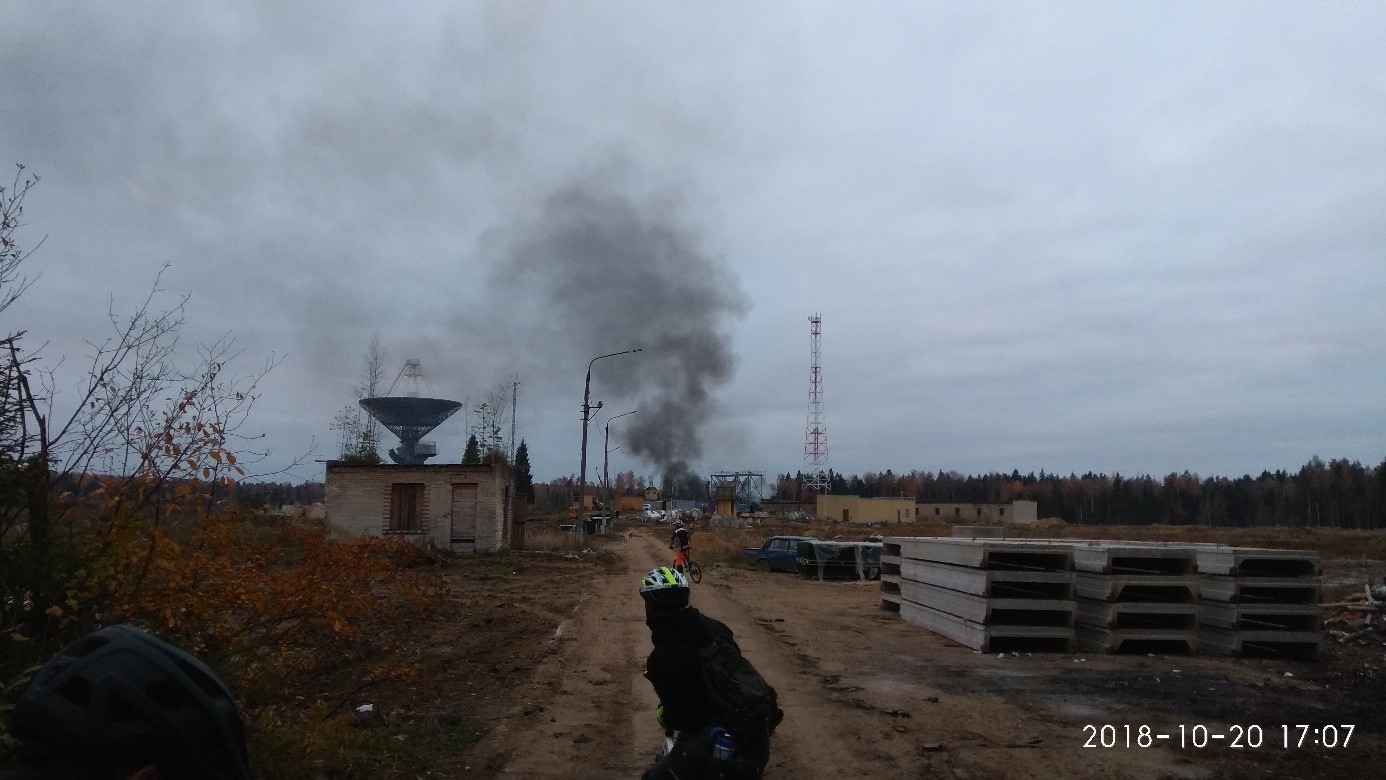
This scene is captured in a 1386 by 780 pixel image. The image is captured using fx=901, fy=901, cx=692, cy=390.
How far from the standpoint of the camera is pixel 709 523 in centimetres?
7838

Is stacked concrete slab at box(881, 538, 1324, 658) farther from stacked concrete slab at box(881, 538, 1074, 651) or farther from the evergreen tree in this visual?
the evergreen tree

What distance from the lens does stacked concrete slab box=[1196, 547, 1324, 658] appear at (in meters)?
12.6

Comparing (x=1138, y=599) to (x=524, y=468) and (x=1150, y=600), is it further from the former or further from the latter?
(x=524, y=468)

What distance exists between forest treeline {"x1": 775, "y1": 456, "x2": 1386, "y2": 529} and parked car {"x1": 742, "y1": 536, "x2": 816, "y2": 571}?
306 ft

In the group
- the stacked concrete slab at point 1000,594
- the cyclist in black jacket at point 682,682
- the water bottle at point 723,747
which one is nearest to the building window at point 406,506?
the stacked concrete slab at point 1000,594

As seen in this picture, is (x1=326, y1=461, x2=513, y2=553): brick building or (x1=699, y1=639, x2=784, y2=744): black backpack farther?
(x1=326, y1=461, x2=513, y2=553): brick building

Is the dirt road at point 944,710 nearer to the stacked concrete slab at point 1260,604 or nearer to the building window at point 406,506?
the stacked concrete slab at point 1260,604

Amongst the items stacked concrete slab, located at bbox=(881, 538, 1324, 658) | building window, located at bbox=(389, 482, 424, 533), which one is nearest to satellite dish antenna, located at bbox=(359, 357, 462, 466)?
building window, located at bbox=(389, 482, 424, 533)

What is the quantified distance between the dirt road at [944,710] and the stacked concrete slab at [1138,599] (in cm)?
42

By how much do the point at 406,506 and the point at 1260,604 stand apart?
26.9 m

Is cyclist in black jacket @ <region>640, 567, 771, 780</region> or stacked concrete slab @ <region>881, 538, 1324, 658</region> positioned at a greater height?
cyclist in black jacket @ <region>640, 567, 771, 780</region>

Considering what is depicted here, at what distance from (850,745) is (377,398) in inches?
1661

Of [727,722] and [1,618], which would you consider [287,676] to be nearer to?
[1,618]

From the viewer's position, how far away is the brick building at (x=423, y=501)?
105 feet
